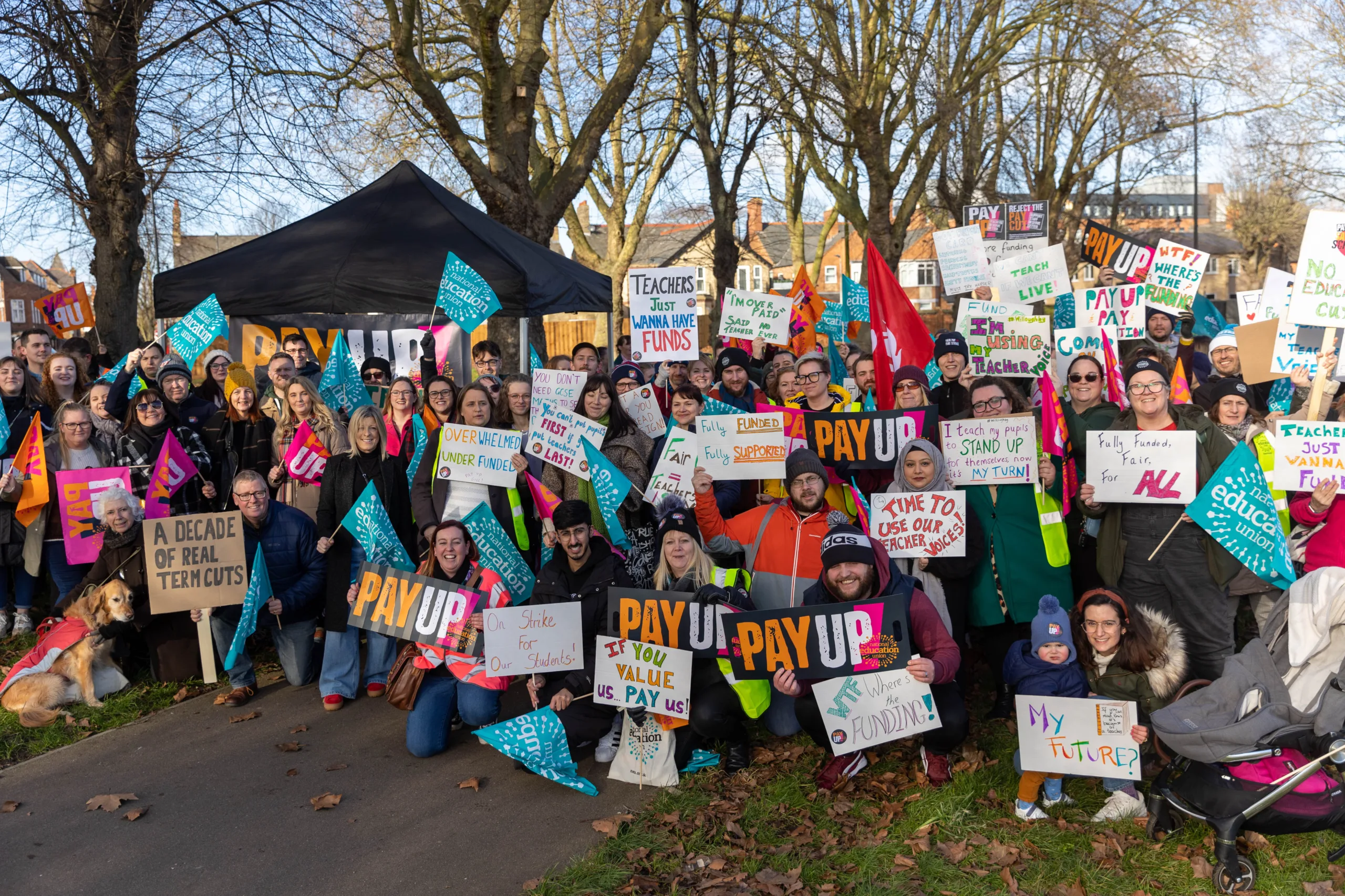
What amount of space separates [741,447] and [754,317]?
12.0 ft

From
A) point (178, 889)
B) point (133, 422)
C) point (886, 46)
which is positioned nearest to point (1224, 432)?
point (178, 889)

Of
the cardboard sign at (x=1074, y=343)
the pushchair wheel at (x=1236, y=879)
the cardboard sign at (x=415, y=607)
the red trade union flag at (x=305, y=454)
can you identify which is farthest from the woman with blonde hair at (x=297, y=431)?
the cardboard sign at (x=1074, y=343)

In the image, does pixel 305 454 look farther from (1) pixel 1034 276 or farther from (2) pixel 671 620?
(1) pixel 1034 276

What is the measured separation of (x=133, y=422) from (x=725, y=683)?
4977 millimetres

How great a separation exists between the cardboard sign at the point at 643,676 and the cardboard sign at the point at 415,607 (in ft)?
2.65

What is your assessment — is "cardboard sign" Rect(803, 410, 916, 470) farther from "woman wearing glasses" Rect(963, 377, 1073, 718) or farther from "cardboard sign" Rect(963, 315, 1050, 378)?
"cardboard sign" Rect(963, 315, 1050, 378)

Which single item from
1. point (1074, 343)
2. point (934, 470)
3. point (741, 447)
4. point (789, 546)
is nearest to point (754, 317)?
point (1074, 343)

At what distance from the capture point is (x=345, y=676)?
257 inches

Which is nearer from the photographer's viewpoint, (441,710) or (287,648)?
(441,710)

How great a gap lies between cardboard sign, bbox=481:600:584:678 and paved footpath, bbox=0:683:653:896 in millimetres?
585

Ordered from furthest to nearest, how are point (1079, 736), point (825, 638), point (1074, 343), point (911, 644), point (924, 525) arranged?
point (1074, 343), point (924, 525), point (911, 644), point (825, 638), point (1079, 736)

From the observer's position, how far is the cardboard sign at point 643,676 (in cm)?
529

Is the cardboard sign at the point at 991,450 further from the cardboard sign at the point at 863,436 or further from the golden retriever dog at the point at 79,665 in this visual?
the golden retriever dog at the point at 79,665

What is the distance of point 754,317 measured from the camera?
9797 mm
